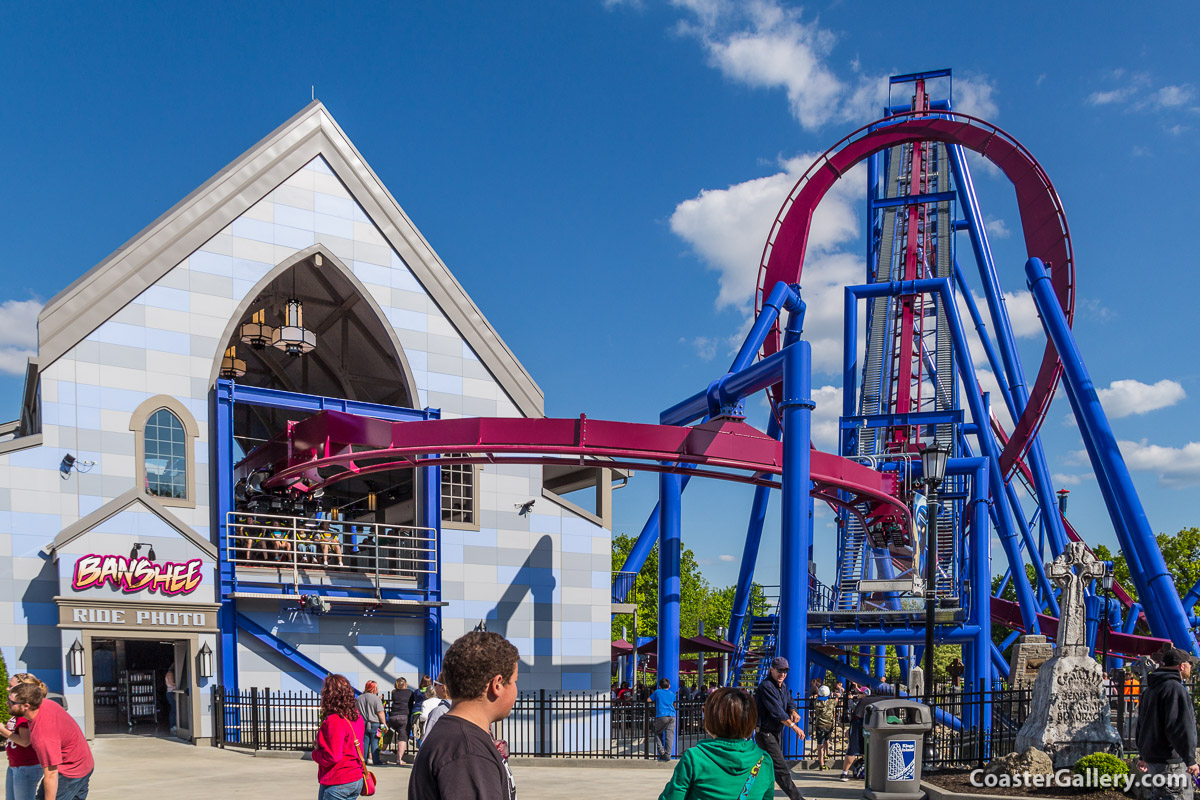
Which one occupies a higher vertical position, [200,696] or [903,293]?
[903,293]

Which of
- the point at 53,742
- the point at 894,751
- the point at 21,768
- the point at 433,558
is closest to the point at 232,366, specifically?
the point at 433,558

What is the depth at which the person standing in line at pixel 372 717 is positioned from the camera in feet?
57.7

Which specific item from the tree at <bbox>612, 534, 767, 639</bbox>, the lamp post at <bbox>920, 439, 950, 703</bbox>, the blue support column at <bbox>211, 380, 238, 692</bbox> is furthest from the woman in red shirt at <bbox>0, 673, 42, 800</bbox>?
the tree at <bbox>612, 534, 767, 639</bbox>

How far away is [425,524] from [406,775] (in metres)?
8.69

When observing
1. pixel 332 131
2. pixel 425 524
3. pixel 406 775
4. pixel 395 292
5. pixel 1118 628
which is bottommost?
pixel 1118 628

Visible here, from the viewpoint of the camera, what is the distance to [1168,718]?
934cm

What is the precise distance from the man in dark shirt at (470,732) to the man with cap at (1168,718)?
23.3ft

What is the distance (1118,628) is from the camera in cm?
4028

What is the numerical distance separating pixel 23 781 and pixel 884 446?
2617 centimetres

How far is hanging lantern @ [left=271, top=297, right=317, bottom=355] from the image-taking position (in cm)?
2417

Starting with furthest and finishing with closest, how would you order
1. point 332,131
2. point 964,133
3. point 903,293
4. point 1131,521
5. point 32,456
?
1. point 903,293
2. point 964,133
3. point 332,131
4. point 1131,521
5. point 32,456

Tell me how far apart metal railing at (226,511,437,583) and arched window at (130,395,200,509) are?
3.76 ft

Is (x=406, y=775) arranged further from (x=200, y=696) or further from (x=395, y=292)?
(x=395, y=292)

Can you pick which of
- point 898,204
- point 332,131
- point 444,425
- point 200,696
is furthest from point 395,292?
point 898,204
